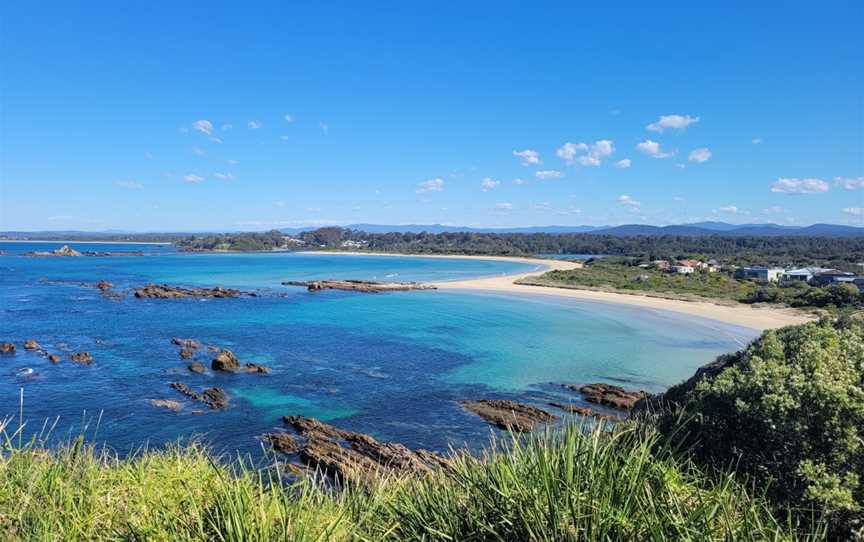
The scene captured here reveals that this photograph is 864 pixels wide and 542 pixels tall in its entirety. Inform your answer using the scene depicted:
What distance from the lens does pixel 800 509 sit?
6289 mm

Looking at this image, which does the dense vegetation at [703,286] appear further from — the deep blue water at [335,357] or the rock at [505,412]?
the rock at [505,412]

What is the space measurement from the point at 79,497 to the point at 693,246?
177 m

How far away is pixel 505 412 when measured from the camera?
71.7 feet

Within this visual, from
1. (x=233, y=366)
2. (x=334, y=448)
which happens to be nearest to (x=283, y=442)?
(x=334, y=448)

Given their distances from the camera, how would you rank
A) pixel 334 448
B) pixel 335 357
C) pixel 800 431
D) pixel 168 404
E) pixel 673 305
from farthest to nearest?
pixel 673 305 < pixel 335 357 < pixel 168 404 < pixel 334 448 < pixel 800 431

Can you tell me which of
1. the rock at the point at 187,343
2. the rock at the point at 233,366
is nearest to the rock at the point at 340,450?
the rock at the point at 233,366

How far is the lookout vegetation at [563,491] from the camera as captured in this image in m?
4.22

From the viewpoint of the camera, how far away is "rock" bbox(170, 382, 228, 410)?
22.3 meters

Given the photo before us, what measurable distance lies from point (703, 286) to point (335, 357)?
5159 centimetres

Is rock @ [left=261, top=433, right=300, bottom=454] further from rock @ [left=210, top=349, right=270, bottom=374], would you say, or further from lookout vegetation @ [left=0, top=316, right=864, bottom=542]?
→ lookout vegetation @ [left=0, top=316, right=864, bottom=542]

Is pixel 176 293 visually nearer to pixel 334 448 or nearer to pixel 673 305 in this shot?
pixel 334 448

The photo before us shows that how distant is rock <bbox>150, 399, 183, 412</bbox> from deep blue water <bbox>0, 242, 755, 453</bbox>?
40 cm

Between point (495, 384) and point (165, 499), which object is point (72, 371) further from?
point (165, 499)

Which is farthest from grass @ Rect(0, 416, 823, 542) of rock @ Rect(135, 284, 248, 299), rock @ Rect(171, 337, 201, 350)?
rock @ Rect(135, 284, 248, 299)
